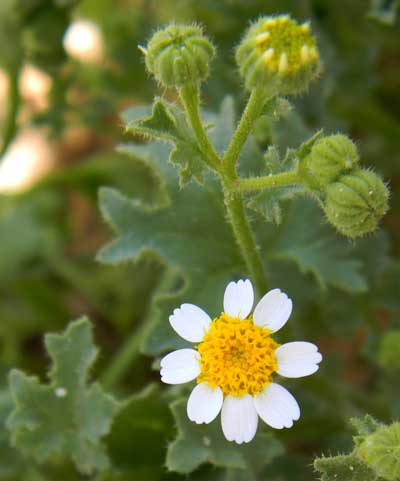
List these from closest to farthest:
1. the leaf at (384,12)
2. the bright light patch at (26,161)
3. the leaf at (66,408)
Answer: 1. the leaf at (66,408)
2. the leaf at (384,12)
3. the bright light patch at (26,161)

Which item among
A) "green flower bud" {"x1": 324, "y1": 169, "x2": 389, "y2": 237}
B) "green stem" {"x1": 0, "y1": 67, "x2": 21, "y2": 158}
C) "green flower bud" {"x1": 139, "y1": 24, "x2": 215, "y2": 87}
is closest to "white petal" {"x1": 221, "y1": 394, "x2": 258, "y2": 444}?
"green flower bud" {"x1": 324, "y1": 169, "x2": 389, "y2": 237}

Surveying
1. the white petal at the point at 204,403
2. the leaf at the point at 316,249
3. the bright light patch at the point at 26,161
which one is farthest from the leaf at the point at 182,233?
the bright light patch at the point at 26,161

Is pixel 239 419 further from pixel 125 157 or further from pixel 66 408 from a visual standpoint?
pixel 125 157

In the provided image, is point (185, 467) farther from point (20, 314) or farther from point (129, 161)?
point (129, 161)

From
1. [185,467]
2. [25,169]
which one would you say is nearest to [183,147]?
[185,467]

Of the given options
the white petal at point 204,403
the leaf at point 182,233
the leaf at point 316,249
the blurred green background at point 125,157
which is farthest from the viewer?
the blurred green background at point 125,157

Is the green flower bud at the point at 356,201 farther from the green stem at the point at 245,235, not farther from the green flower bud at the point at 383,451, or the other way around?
the green flower bud at the point at 383,451
